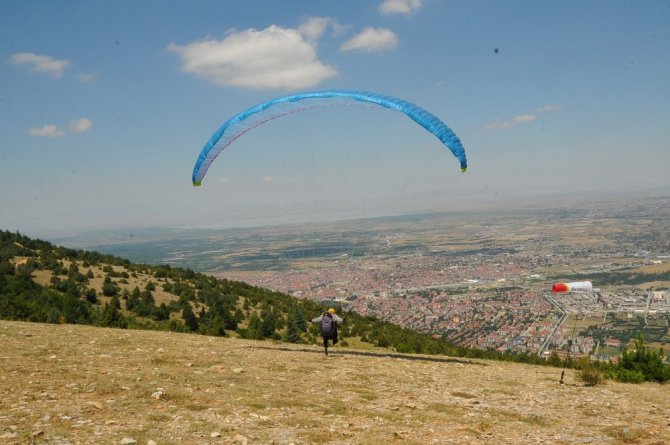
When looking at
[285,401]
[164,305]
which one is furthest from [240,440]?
[164,305]

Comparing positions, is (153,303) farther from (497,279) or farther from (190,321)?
(497,279)

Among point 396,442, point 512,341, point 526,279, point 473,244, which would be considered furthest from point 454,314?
point 473,244

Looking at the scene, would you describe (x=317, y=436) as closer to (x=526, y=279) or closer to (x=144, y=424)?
(x=144, y=424)

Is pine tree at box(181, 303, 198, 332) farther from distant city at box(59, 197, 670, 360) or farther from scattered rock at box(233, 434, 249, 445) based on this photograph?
scattered rock at box(233, 434, 249, 445)

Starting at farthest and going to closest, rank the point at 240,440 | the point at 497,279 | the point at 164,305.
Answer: the point at 497,279 → the point at 164,305 → the point at 240,440

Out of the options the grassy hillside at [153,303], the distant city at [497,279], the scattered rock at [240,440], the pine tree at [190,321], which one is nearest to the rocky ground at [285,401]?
the scattered rock at [240,440]

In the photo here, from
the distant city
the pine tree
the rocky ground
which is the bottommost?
the distant city

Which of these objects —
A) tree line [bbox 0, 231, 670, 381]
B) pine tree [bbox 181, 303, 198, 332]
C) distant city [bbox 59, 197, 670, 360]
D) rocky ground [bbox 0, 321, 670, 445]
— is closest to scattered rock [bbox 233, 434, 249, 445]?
rocky ground [bbox 0, 321, 670, 445]

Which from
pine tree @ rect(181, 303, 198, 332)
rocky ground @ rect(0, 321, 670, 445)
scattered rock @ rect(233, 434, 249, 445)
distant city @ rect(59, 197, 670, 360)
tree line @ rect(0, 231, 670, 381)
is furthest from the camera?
distant city @ rect(59, 197, 670, 360)
